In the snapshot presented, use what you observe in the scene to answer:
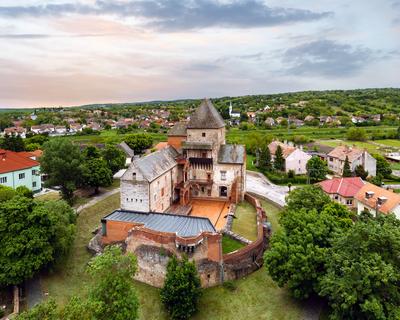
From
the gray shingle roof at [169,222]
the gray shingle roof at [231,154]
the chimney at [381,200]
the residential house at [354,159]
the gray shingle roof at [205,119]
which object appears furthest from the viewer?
the residential house at [354,159]

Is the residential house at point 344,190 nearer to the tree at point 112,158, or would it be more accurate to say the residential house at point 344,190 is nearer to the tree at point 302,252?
the tree at point 302,252

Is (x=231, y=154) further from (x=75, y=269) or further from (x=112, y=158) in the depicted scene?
(x=75, y=269)

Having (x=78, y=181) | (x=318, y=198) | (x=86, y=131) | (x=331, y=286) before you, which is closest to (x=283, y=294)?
(x=331, y=286)

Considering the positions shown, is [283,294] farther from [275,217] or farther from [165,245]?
[275,217]

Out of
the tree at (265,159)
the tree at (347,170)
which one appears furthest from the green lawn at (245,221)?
the tree at (265,159)

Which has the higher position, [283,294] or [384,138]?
[384,138]

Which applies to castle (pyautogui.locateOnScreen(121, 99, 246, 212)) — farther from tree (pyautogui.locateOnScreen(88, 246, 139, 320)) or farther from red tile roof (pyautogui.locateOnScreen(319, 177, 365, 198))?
tree (pyautogui.locateOnScreen(88, 246, 139, 320))

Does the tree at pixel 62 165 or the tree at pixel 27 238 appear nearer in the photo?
the tree at pixel 27 238

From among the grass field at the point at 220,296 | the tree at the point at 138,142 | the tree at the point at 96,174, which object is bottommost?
the grass field at the point at 220,296
